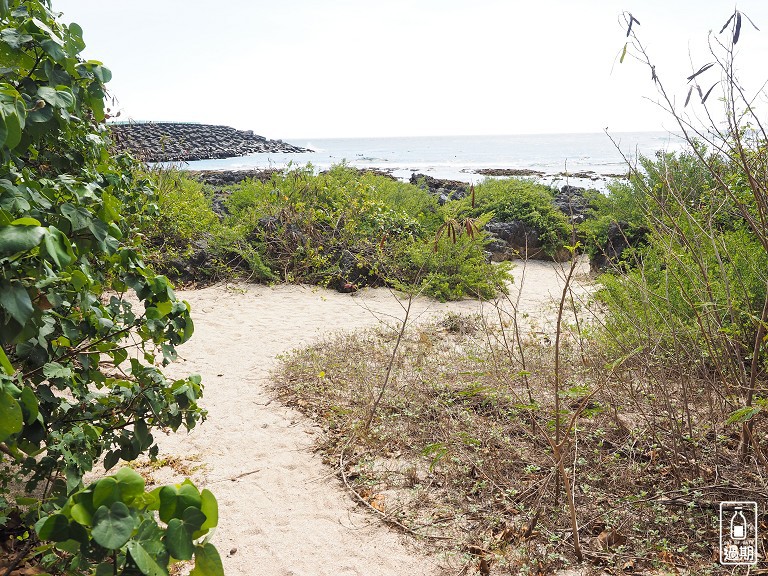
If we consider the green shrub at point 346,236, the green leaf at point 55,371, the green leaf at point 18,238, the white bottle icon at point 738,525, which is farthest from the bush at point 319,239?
the green leaf at point 18,238

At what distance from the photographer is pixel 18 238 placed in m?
1.09

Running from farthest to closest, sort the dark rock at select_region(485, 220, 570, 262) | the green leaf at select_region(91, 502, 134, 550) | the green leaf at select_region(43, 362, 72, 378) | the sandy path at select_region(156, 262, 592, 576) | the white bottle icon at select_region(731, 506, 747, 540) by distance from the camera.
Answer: the dark rock at select_region(485, 220, 570, 262)
the sandy path at select_region(156, 262, 592, 576)
the white bottle icon at select_region(731, 506, 747, 540)
the green leaf at select_region(43, 362, 72, 378)
the green leaf at select_region(91, 502, 134, 550)

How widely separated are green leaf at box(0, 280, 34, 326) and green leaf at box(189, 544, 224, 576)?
0.60 m

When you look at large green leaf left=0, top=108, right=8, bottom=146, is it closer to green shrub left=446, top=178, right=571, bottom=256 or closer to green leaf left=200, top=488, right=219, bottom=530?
green leaf left=200, top=488, right=219, bottom=530

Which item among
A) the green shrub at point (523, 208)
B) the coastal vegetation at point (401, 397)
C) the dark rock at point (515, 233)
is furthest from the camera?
the dark rock at point (515, 233)

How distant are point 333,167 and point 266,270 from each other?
4.54 m

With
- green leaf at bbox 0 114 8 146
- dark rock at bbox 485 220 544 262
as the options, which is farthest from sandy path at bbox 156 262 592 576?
dark rock at bbox 485 220 544 262

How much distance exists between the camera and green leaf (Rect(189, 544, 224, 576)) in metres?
1.09

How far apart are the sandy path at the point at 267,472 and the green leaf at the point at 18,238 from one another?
8.14ft

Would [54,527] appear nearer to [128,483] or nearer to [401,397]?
[128,483]

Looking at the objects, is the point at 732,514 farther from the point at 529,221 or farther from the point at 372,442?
the point at 529,221

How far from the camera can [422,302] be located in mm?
8867

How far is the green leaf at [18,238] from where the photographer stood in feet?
3.53

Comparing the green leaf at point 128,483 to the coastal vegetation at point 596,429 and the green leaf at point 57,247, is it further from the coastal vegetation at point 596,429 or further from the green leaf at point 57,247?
the coastal vegetation at point 596,429
